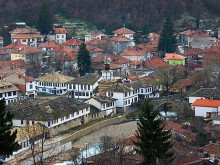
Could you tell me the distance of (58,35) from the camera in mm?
68688

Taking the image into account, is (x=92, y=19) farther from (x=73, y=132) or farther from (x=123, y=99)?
(x=73, y=132)

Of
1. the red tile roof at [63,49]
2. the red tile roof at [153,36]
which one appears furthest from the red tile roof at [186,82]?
the red tile roof at [153,36]

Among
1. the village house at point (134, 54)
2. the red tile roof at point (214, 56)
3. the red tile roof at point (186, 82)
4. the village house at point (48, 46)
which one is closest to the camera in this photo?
the red tile roof at point (186, 82)

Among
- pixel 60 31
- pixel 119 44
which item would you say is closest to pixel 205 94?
pixel 119 44

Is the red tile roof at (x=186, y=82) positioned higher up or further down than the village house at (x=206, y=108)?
further down

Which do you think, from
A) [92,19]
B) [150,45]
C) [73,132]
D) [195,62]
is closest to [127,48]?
[150,45]

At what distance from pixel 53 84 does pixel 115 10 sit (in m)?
34.1

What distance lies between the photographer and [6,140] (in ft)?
60.2

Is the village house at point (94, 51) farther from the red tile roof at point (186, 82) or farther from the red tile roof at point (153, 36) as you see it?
the red tile roof at point (186, 82)

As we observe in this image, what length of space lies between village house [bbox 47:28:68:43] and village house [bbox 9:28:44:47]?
164cm

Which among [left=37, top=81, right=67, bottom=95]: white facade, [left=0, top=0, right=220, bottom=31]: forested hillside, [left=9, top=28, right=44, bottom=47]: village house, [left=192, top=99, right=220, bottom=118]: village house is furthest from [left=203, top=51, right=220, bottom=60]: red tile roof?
[left=0, top=0, right=220, bottom=31]: forested hillside

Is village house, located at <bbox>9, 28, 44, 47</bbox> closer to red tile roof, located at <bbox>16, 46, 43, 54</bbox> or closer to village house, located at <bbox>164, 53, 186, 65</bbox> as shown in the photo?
red tile roof, located at <bbox>16, 46, 43, 54</bbox>

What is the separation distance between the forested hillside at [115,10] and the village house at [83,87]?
98.2 feet

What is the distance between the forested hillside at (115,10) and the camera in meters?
76.6
